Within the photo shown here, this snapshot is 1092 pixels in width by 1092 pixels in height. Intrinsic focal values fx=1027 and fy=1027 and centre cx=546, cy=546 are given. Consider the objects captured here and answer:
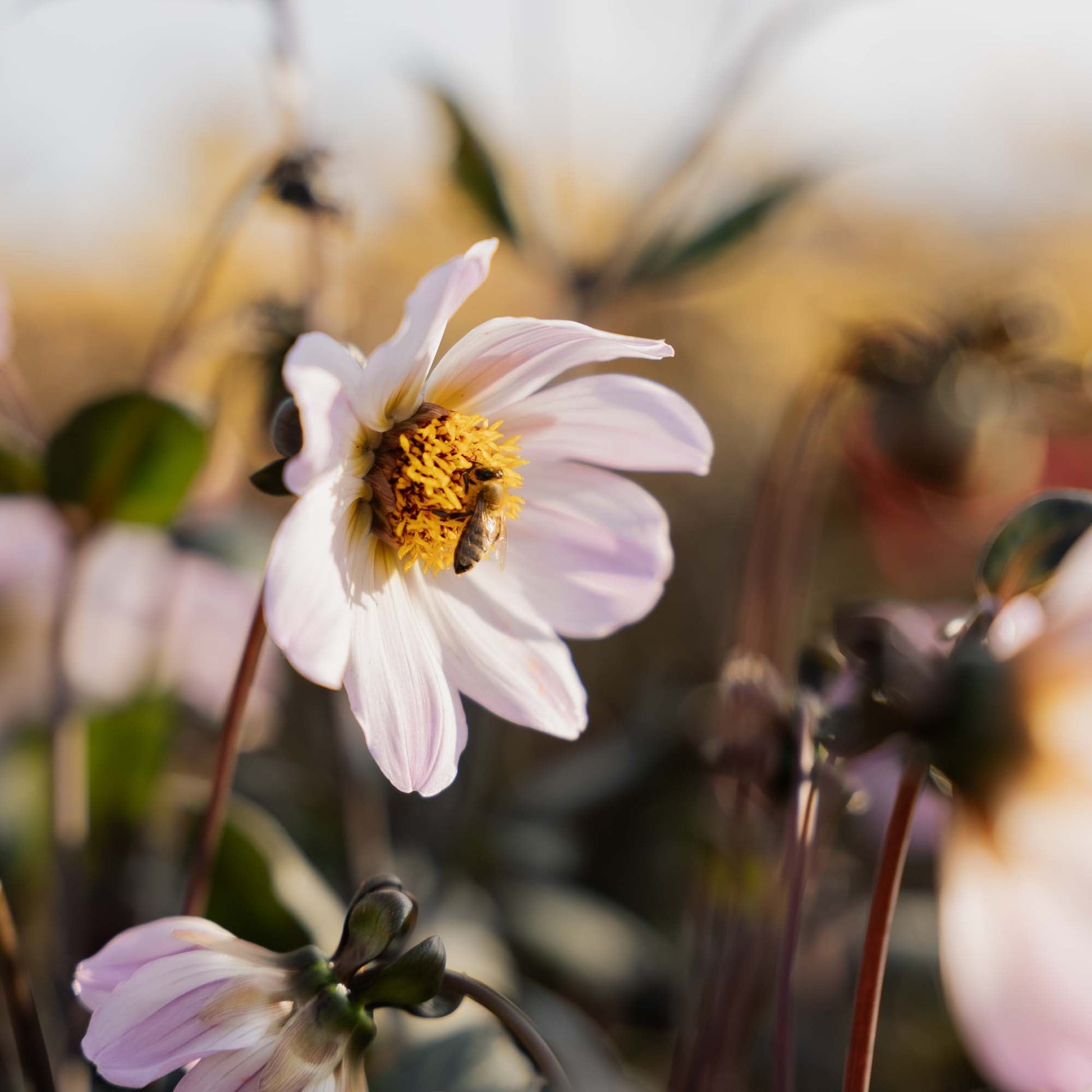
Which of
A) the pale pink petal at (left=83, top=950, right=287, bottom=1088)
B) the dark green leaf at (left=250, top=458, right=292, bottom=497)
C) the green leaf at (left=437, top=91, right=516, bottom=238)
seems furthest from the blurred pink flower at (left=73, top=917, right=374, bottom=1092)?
the green leaf at (left=437, top=91, right=516, bottom=238)

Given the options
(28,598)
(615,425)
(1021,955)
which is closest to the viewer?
(1021,955)

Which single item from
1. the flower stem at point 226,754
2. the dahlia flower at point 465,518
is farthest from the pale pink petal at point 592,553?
the flower stem at point 226,754

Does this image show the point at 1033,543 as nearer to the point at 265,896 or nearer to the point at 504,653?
the point at 504,653

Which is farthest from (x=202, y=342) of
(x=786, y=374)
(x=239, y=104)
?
(x=239, y=104)

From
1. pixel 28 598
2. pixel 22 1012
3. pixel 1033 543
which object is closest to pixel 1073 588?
pixel 1033 543

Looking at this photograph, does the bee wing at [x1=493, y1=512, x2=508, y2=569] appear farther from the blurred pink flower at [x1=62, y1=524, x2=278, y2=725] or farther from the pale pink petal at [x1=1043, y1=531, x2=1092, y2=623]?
the blurred pink flower at [x1=62, y1=524, x2=278, y2=725]

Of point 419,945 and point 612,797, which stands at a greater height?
point 419,945

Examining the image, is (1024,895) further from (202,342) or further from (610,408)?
(202,342)
